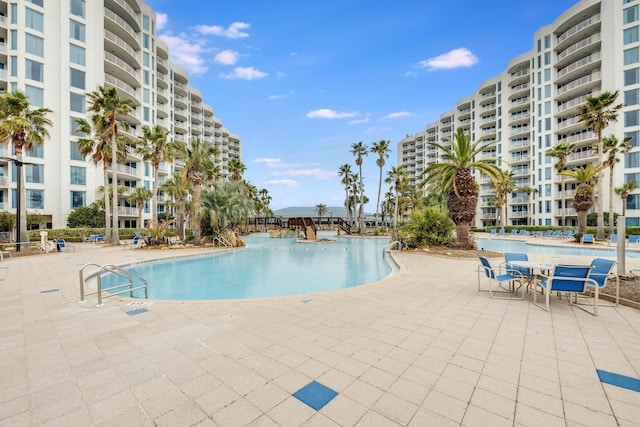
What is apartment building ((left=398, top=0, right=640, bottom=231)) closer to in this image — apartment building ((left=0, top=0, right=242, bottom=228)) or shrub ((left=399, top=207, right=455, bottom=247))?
shrub ((left=399, top=207, right=455, bottom=247))

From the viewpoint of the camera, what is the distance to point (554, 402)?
8.48 ft

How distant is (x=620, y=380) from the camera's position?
295 centimetres

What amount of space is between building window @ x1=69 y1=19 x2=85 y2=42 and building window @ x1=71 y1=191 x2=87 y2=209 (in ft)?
51.3

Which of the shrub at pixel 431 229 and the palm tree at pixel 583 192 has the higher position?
the palm tree at pixel 583 192

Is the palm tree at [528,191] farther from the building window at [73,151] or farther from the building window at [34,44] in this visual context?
the building window at [34,44]

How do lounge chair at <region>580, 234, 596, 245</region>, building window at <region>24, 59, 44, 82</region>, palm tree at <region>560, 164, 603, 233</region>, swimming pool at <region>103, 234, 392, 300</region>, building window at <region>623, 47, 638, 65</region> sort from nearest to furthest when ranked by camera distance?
swimming pool at <region>103, 234, 392, 300</region>, lounge chair at <region>580, 234, 596, 245</region>, palm tree at <region>560, 164, 603, 233</region>, building window at <region>24, 59, 44, 82</region>, building window at <region>623, 47, 638, 65</region>

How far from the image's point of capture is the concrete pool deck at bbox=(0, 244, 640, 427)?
8.11 ft

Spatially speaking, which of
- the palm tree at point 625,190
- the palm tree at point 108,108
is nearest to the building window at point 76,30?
the palm tree at point 108,108

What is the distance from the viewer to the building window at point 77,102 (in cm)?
2756

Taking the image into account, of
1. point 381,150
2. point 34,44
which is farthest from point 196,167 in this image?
point 381,150

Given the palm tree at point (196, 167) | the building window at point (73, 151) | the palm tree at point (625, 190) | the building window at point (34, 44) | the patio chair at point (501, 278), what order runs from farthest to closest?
the palm tree at point (625, 190)
the building window at point (73, 151)
the building window at point (34, 44)
the palm tree at point (196, 167)
the patio chair at point (501, 278)

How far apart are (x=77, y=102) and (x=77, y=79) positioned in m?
2.32

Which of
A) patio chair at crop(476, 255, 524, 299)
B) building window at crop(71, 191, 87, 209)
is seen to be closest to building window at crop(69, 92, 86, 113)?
building window at crop(71, 191, 87, 209)

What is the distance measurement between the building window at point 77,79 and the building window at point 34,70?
2.13 meters
